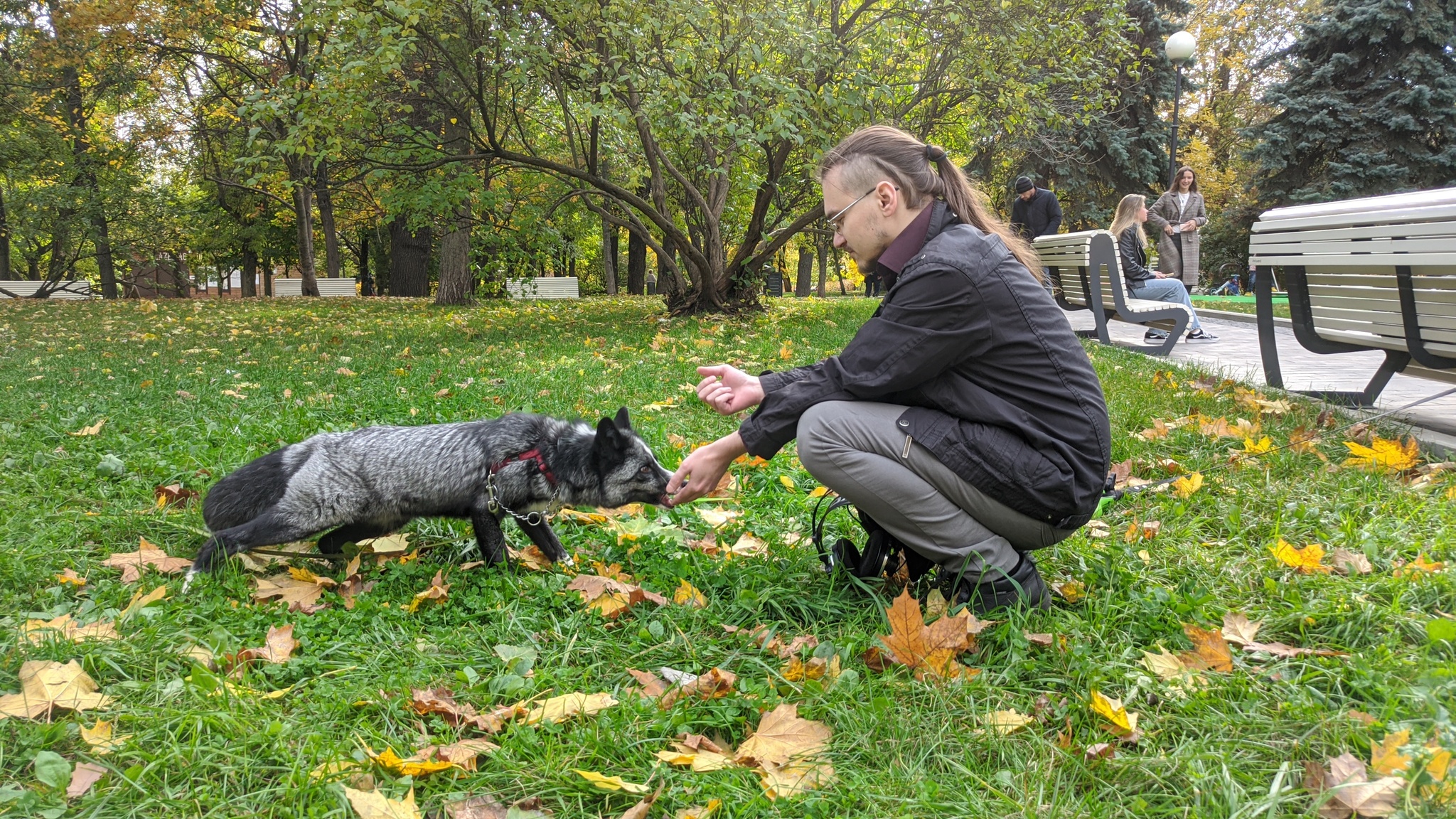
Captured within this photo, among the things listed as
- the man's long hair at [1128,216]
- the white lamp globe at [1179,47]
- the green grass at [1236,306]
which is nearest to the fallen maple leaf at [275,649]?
the man's long hair at [1128,216]

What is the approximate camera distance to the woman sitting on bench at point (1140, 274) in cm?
1046

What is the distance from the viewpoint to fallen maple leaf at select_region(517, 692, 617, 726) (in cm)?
241

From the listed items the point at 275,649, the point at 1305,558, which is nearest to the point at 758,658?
the point at 275,649

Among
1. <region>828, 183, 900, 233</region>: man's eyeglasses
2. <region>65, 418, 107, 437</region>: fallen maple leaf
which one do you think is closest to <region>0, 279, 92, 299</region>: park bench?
<region>65, 418, 107, 437</region>: fallen maple leaf

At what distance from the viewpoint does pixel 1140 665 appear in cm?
256

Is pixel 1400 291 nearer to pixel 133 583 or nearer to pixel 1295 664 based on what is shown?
pixel 1295 664

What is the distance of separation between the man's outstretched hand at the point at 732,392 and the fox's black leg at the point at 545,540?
1101 mm

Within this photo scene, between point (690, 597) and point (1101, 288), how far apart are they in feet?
30.6

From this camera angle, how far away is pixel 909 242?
298 centimetres

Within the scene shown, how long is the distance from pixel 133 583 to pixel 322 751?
1.68 metres

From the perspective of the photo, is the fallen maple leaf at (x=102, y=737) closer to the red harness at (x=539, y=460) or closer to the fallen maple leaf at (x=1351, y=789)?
the red harness at (x=539, y=460)

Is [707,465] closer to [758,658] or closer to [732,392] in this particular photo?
[732,392]

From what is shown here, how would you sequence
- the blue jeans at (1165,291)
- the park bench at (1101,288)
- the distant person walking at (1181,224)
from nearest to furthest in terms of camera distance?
the park bench at (1101,288) → the blue jeans at (1165,291) → the distant person walking at (1181,224)

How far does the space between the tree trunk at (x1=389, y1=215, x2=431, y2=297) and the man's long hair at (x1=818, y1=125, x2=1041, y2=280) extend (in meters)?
22.2
